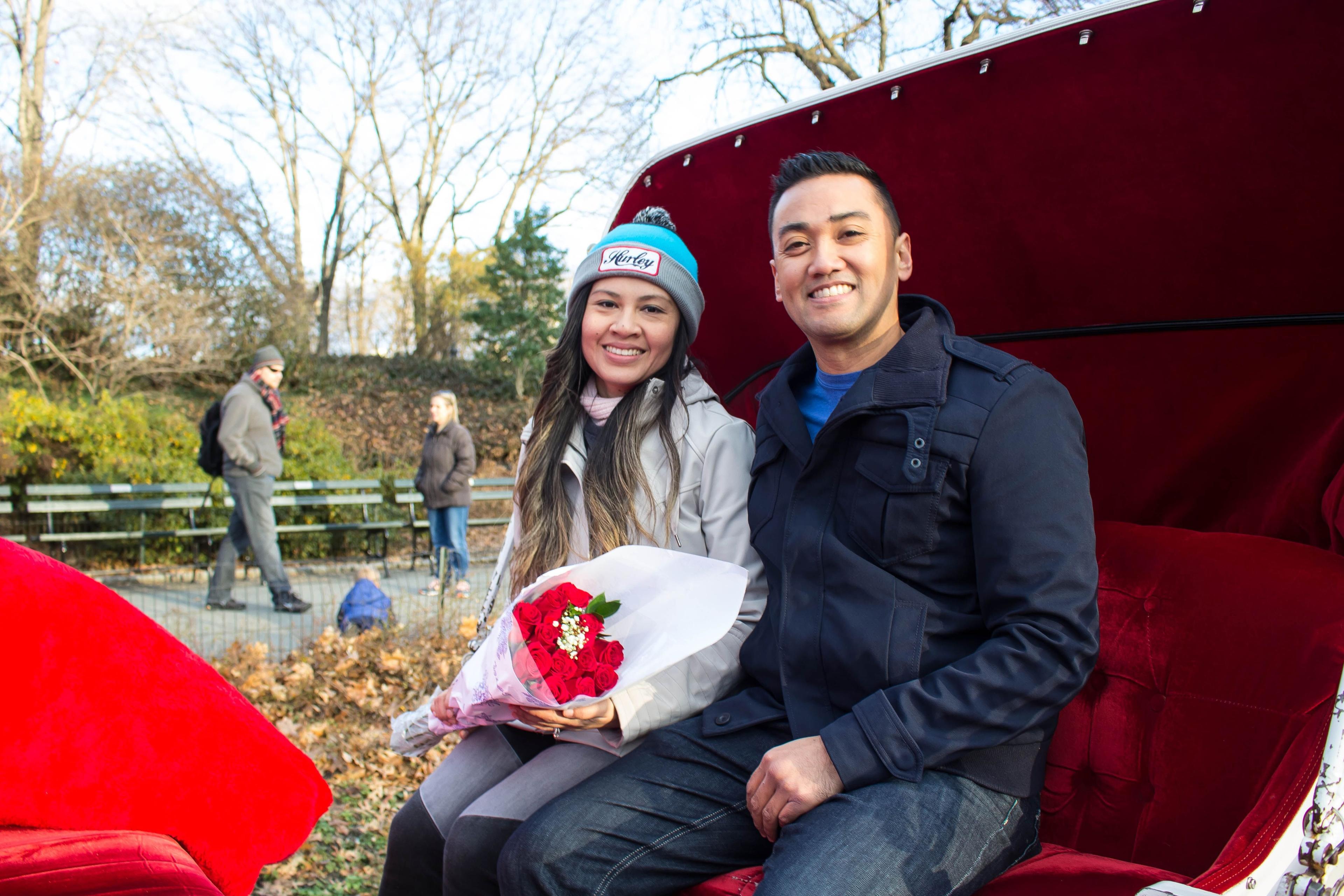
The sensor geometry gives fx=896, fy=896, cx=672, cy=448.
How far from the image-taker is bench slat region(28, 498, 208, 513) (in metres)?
8.99

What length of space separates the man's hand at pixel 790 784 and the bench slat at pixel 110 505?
367 inches

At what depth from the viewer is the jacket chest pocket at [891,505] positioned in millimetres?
1841

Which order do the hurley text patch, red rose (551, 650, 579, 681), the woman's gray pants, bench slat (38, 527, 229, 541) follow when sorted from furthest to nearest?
bench slat (38, 527, 229, 541) → the hurley text patch → the woman's gray pants → red rose (551, 650, 579, 681)

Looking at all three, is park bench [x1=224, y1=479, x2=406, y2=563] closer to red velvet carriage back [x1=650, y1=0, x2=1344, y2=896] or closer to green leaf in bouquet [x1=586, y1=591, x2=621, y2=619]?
red velvet carriage back [x1=650, y1=0, x2=1344, y2=896]

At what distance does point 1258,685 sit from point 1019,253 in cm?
127

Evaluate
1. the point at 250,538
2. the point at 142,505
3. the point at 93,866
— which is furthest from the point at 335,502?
the point at 93,866

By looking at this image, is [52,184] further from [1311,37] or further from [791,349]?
[1311,37]

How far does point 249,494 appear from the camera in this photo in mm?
7406

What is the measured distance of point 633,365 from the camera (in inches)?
101

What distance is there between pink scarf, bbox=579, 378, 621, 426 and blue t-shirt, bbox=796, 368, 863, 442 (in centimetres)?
55

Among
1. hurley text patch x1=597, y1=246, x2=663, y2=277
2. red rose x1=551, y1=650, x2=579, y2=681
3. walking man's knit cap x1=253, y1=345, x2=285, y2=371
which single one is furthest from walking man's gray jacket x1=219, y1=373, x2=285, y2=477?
red rose x1=551, y1=650, x2=579, y2=681

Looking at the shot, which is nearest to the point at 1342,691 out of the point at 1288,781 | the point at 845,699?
the point at 1288,781

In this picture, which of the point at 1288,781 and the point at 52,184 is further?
the point at 52,184

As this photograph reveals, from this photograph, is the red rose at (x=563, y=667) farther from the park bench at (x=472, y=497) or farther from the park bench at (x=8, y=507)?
the park bench at (x=8, y=507)
